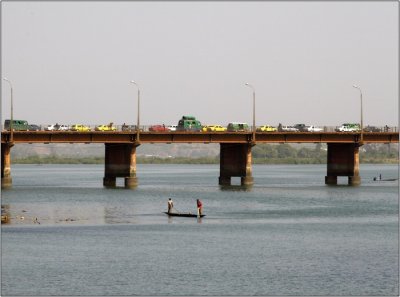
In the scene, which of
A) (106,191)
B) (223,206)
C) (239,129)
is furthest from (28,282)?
(239,129)

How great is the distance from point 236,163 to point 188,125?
10.5 m

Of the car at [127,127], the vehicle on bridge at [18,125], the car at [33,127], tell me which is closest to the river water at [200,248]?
the vehicle on bridge at [18,125]

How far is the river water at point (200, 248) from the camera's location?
62906 mm

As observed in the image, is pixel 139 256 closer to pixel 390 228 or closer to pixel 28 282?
pixel 28 282

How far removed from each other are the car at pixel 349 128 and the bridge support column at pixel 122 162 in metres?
37.2

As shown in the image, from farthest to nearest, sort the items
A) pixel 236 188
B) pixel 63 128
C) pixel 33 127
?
pixel 63 128 < pixel 33 127 < pixel 236 188

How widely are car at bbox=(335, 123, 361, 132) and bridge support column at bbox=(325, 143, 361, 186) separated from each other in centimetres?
357

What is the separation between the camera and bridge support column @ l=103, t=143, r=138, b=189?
160m

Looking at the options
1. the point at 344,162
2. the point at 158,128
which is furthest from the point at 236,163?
the point at 344,162

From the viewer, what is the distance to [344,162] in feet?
575

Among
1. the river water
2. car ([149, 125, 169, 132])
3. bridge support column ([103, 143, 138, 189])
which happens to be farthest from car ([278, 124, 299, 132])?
the river water

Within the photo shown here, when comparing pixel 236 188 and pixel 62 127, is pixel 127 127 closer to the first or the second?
pixel 62 127

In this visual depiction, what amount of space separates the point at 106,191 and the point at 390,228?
213 feet

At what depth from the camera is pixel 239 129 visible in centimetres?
17450
